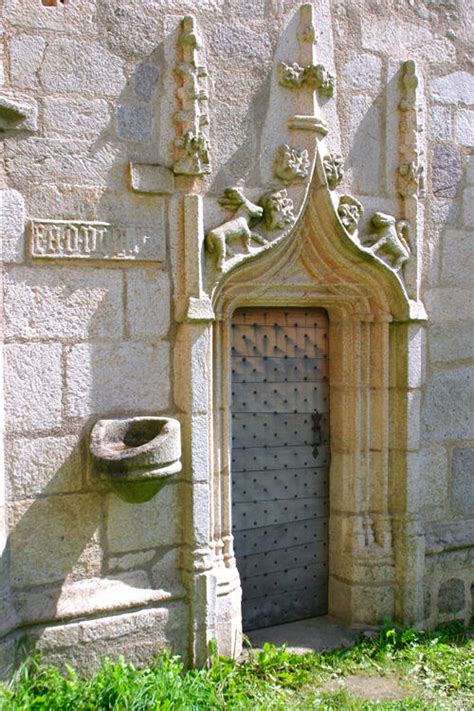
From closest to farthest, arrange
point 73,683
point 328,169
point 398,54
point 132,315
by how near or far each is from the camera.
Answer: point 73,683
point 132,315
point 328,169
point 398,54

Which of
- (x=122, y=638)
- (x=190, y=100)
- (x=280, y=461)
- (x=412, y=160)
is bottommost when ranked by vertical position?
(x=122, y=638)

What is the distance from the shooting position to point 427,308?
4816 mm

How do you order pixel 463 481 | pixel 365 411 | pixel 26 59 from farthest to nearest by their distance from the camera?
pixel 463 481, pixel 365 411, pixel 26 59

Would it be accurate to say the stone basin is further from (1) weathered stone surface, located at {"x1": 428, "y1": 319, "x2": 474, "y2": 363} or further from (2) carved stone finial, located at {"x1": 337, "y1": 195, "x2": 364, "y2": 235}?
(1) weathered stone surface, located at {"x1": 428, "y1": 319, "x2": 474, "y2": 363}

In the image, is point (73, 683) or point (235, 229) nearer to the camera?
point (73, 683)

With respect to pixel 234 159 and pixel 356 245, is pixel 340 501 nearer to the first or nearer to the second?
pixel 356 245

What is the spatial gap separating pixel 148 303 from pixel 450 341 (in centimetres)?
202

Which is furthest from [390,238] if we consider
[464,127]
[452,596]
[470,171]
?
[452,596]

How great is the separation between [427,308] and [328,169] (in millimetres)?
1083

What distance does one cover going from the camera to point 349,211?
4.43 metres

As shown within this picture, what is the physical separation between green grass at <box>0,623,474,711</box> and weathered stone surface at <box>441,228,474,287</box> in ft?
6.97

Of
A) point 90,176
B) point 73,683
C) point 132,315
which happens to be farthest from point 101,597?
point 90,176

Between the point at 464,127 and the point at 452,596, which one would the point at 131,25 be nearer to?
the point at 464,127

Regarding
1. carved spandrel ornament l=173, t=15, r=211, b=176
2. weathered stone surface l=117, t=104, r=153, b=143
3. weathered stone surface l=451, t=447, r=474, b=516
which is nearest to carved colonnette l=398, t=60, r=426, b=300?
weathered stone surface l=451, t=447, r=474, b=516
